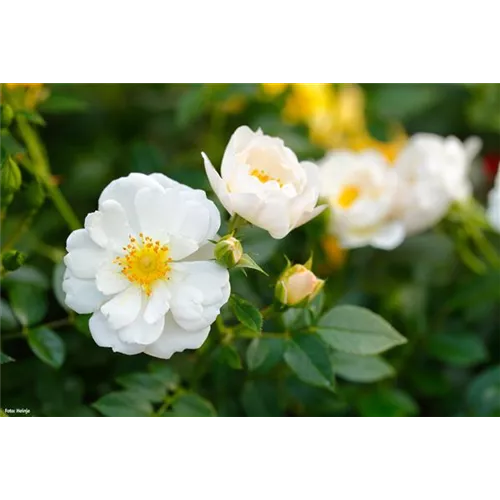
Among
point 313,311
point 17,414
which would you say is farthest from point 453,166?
point 17,414

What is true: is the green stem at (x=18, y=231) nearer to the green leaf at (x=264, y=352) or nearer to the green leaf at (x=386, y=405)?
the green leaf at (x=264, y=352)

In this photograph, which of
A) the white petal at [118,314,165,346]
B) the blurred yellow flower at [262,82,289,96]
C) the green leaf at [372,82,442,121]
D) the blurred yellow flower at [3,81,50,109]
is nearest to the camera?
the white petal at [118,314,165,346]

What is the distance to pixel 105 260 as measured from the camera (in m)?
0.64

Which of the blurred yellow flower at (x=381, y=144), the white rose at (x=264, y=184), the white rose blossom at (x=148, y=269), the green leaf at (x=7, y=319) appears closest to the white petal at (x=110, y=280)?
the white rose blossom at (x=148, y=269)

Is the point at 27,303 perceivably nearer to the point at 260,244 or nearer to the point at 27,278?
the point at 27,278

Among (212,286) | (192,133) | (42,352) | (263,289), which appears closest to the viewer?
(212,286)

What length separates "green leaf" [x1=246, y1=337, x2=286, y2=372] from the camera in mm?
743

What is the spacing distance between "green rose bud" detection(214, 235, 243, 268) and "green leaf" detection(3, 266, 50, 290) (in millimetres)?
262

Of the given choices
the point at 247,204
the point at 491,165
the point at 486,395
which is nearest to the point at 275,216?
the point at 247,204

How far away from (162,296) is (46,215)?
0.31m

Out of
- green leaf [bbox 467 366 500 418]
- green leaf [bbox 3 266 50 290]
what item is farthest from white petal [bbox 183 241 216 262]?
green leaf [bbox 467 366 500 418]

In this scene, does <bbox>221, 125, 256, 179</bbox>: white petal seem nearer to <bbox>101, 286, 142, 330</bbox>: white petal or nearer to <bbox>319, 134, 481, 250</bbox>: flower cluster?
→ <bbox>101, 286, 142, 330</bbox>: white petal

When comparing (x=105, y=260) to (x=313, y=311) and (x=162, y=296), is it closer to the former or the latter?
(x=162, y=296)
